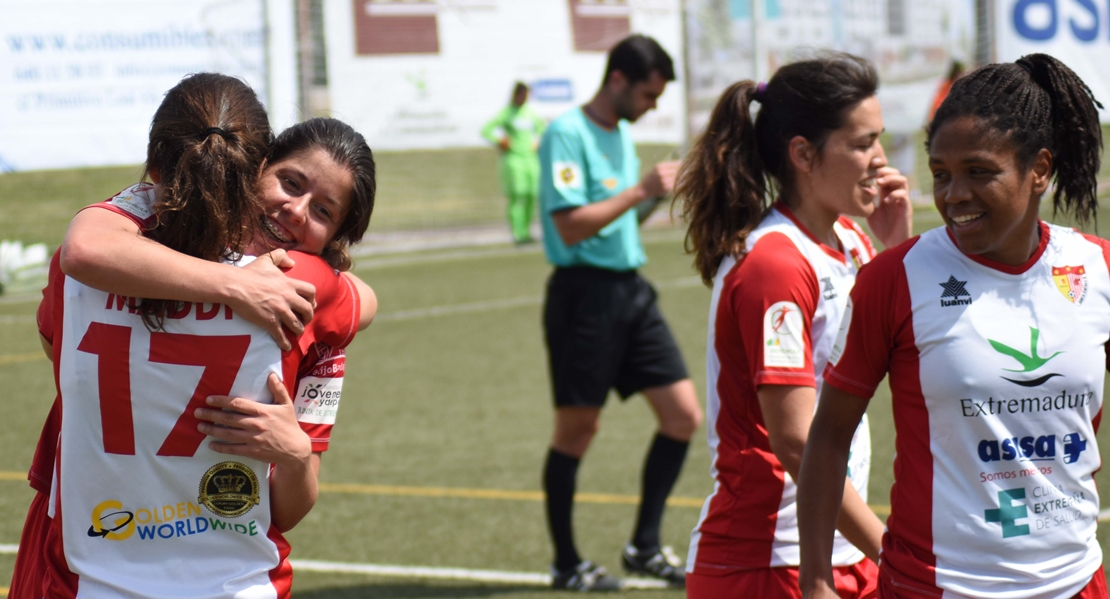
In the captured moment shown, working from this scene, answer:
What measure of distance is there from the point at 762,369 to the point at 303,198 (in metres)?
0.95

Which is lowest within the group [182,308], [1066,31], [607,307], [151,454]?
[607,307]

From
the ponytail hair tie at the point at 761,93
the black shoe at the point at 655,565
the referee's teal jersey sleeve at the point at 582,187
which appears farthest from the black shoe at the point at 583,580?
the ponytail hair tie at the point at 761,93

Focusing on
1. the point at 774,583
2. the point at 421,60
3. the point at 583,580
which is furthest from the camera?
the point at 421,60

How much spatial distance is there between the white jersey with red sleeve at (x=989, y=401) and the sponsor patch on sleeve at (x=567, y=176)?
275 centimetres

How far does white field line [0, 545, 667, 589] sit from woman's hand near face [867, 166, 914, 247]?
2108mm

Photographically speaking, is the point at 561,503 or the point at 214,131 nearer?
the point at 214,131

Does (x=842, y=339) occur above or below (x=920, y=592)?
above

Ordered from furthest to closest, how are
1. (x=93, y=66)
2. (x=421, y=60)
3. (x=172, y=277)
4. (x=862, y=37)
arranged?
(x=862, y=37), (x=421, y=60), (x=93, y=66), (x=172, y=277)

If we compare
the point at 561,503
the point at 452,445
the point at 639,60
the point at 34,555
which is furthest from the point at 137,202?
the point at 452,445

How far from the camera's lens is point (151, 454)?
175 cm

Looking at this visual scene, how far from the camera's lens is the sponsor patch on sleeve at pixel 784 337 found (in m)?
2.25

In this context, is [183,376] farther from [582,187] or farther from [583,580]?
[582,187]

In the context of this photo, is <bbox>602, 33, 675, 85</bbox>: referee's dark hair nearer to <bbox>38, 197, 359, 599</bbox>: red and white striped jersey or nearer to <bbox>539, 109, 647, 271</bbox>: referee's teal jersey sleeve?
<bbox>539, 109, 647, 271</bbox>: referee's teal jersey sleeve

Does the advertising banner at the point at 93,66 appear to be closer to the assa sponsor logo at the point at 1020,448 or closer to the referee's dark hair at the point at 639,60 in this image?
the referee's dark hair at the point at 639,60
